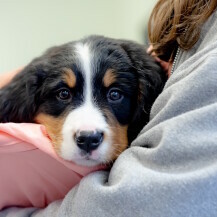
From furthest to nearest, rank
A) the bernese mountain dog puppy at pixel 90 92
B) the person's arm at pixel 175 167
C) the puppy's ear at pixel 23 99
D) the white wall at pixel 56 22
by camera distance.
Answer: the white wall at pixel 56 22, the puppy's ear at pixel 23 99, the bernese mountain dog puppy at pixel 90 92, the person's arm at pixel 175 167

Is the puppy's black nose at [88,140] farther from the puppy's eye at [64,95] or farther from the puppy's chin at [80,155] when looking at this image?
the puppy's eye at [64,95]

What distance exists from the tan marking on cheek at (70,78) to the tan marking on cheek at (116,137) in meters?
0.13

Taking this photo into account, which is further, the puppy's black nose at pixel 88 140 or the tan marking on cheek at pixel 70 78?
the tan marking on cheek at pixel 70 78

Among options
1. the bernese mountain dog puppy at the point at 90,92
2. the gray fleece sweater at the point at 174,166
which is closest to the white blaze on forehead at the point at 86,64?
the bernese mountain dog puppy at the point at 90,92

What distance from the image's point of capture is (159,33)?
115 centimetres

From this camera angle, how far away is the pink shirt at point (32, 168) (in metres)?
0.94

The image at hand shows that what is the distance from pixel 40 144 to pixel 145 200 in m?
0.36

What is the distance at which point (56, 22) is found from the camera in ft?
9.84

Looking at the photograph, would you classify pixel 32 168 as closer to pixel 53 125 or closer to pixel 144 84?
pixel 53 125

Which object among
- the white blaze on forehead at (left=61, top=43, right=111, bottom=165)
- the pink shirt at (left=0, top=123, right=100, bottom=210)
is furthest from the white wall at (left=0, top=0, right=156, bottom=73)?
the pink shirt at (left=0, top=123, right=100, bottom=210)

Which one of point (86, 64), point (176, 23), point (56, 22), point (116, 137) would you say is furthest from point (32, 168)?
point (56, 22)

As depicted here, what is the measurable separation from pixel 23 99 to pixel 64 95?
0.14 meters

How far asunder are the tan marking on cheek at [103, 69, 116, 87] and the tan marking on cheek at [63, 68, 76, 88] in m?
0.09

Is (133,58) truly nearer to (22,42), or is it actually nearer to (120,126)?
(120,126)
